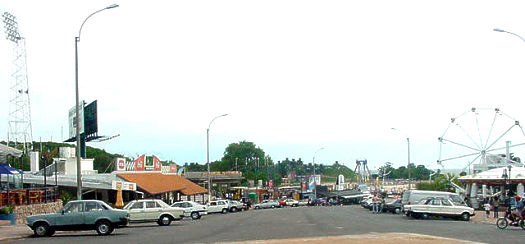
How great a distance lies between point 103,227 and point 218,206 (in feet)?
126

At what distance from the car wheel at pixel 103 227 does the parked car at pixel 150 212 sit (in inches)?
251

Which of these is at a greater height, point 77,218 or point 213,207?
point 77,218

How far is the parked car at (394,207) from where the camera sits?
52.2m

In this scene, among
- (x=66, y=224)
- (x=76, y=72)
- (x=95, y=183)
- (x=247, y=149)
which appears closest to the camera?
(x=66, y=224)

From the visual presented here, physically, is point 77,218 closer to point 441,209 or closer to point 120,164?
point 441,209

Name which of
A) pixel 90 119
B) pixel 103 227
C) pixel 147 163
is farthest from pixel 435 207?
pixel 147 163

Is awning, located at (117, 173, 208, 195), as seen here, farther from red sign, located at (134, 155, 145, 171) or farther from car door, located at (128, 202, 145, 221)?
car door, located at (128, 202, 145, 221)

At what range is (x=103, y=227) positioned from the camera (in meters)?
26.4

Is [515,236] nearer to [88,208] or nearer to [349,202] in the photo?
[88,208]

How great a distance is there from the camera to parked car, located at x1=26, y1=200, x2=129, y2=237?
2595cm

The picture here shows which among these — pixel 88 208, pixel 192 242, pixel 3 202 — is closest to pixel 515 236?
pixel 192 242

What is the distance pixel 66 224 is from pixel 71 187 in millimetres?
29243

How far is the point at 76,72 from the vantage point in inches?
1239

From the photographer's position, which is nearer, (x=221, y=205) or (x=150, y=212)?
(x=150, y=212)
